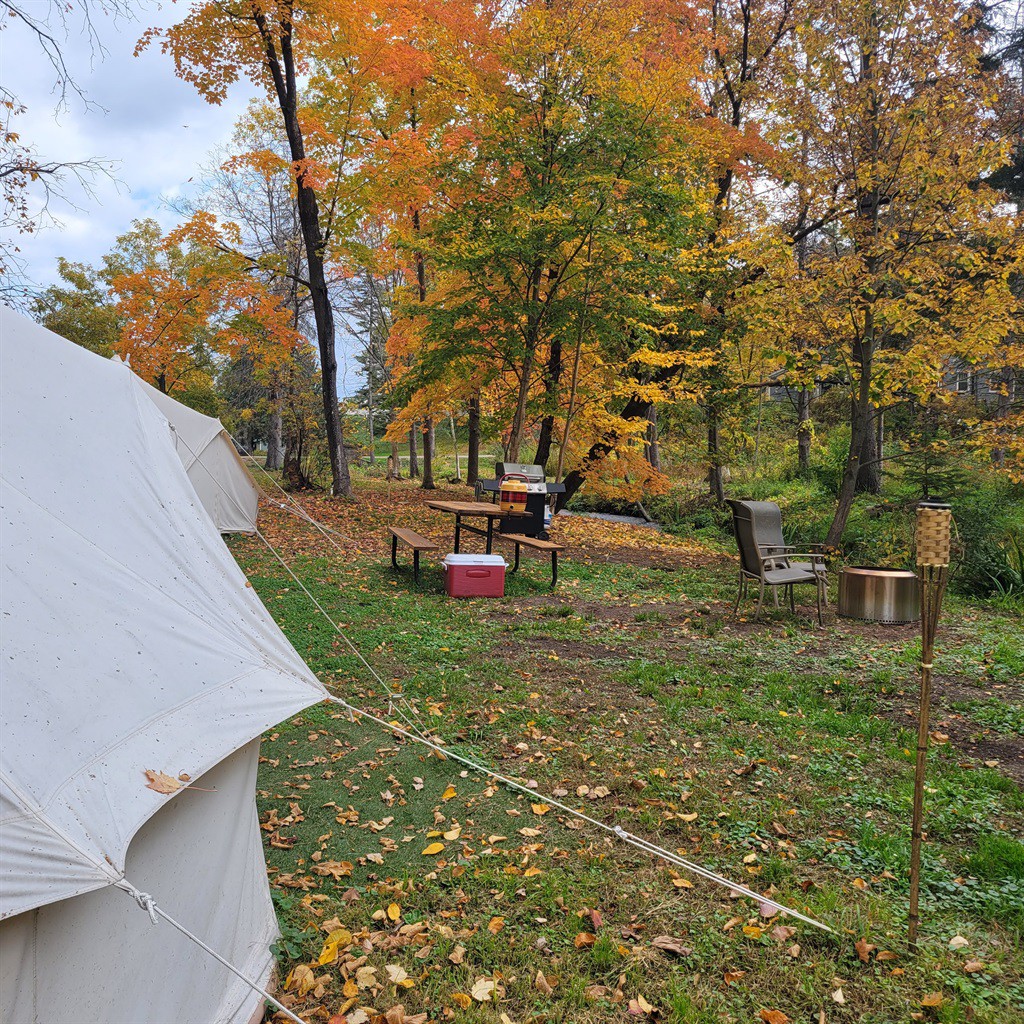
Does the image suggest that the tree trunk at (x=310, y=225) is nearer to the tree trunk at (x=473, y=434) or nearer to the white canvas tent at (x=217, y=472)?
the white canvas tent at (x=217, y=472)

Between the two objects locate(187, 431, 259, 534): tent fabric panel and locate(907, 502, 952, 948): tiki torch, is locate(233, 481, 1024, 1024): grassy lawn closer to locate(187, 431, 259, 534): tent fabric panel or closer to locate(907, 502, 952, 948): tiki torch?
locate(907, 502, 952, 948): tiki torch

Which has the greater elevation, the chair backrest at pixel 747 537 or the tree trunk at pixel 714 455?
the tree trunk at pixel 714 455

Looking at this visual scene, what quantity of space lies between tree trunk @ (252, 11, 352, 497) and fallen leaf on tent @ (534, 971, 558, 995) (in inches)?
504

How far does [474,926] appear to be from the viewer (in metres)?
2.85

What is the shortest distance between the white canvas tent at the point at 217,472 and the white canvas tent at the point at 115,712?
280 inches

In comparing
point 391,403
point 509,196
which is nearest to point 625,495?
point 391,403

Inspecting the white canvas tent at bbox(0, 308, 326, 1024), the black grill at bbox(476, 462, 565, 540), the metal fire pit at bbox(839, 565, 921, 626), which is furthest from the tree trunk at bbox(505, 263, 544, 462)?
the white canvas tent at bbox(0, 308, 326, 1024)

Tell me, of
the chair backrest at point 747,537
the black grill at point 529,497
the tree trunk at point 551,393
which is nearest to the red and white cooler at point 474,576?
the black grill at point 529,497

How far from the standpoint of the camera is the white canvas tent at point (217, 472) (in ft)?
33.4

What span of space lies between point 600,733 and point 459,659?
5.70 feet

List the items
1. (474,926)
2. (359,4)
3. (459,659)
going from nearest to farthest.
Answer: (474,926) < (459,659) < (359,4)

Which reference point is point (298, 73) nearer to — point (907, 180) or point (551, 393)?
point (551, 393)

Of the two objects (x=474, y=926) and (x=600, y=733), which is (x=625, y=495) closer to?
(x=600, y=733)

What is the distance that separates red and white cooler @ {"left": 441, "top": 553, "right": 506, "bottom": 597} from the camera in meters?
8.09
